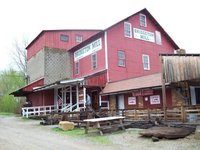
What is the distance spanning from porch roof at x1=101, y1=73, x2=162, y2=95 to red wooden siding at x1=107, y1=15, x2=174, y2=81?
1681mm

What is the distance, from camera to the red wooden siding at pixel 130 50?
2222cm

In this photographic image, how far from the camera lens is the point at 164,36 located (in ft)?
87.5

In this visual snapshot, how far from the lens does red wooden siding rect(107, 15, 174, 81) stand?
875 inches

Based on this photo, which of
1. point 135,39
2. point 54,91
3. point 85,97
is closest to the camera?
point 85,97

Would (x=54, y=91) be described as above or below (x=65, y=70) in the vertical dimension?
below

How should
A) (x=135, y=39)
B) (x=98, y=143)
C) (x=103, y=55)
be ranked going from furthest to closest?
(x=135, y=39), (x=103, y=55), (x=98, y=143)

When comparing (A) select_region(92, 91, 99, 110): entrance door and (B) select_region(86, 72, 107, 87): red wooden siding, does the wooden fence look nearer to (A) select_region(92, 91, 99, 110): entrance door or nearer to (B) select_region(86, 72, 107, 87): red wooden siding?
(B) select_region(86, 72, 107, 87): red wooden siding

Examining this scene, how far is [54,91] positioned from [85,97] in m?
6.44

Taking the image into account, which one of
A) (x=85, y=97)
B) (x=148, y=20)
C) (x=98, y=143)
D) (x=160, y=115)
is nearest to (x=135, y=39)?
(x=148, y=20)

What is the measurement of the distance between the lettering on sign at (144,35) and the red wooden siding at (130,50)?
284 millimetres

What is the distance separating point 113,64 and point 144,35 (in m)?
4.87

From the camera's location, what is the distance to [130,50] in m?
23.5

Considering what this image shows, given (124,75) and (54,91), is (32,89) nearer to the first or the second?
(54,91)

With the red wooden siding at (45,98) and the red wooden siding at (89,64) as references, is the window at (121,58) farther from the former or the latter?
the red wooden siding at (45,98)
